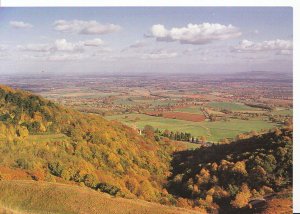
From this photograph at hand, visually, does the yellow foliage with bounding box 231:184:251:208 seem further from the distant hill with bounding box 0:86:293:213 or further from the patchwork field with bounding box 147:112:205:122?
the patchwork field with bounding box 147:112:205:122

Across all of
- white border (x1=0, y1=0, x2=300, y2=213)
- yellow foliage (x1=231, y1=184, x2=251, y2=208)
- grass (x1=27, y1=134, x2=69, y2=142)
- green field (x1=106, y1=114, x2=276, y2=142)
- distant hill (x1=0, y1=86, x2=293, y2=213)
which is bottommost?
yellow foliage (x1=231, y1=184, x2=251, y2=208)

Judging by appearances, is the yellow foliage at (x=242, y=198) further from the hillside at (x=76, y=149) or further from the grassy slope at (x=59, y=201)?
the grassy slope at (x=59, y=201)

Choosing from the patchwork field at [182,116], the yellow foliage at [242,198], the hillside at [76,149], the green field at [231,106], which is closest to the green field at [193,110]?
the patchwork field at [182,116]
